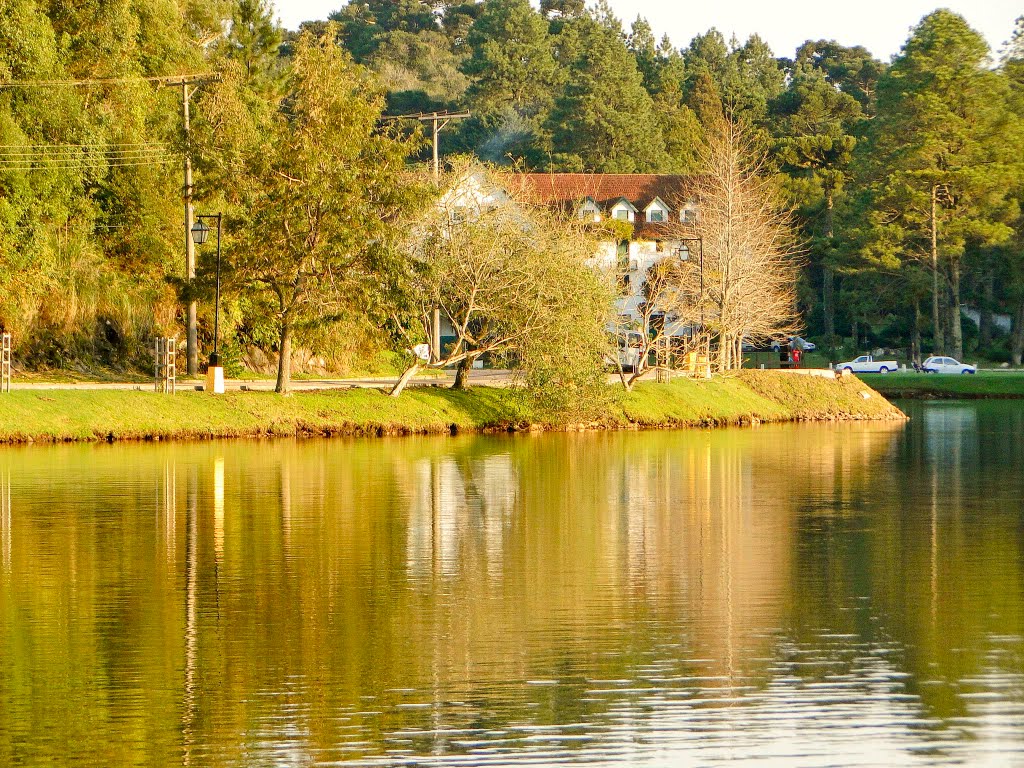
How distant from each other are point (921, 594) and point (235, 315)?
4149 centimetres

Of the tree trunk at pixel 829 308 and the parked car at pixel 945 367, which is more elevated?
the tree trunk at pixel 829 308

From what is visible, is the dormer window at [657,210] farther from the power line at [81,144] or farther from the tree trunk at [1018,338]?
the power line at [81,144]

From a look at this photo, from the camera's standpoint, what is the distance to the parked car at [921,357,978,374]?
273ft

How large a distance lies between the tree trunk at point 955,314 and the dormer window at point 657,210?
54.6 feet

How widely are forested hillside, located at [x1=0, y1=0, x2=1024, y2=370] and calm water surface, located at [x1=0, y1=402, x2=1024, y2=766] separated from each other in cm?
1859

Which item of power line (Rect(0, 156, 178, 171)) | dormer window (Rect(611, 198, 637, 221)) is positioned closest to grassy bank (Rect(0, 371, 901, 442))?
power line (Rect(0, 156, 178, 171))

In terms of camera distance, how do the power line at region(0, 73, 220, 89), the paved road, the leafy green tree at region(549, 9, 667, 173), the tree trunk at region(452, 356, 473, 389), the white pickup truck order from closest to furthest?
the paved road < the power line at region(0, 73, 220, 89) < the tree trunk at region(452, 356, 473, 389) < the white pickup truck < the leafy green tree at region(549, 9, 667, 173)

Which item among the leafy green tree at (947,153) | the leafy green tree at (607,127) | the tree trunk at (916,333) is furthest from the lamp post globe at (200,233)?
the leafy green tree at (607,127)

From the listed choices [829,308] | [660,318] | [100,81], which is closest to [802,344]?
[829,308]

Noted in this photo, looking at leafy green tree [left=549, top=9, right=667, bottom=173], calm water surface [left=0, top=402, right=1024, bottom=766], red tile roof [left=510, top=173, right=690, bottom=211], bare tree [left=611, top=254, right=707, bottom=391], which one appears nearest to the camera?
calm water surface [left=0, top=402, right=1024, bottom=766]

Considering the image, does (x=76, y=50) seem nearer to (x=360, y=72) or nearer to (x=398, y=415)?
(x=360, y=72)

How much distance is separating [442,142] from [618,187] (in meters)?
26.9

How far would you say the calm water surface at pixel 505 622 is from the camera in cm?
1188

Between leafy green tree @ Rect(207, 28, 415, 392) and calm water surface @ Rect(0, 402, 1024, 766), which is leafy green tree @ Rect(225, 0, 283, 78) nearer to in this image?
leafy green tree @ Rect(207, 28, 415, 392)
